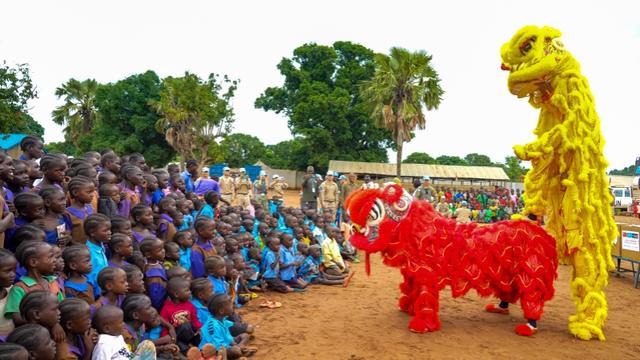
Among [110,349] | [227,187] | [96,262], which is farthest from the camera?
[227,187]

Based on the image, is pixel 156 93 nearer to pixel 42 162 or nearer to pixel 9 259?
pixel 42 162

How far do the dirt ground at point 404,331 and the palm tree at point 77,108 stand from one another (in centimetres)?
3447

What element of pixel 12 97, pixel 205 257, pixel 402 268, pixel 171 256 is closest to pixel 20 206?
pixel 171 256

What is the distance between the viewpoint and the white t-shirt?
3521mm

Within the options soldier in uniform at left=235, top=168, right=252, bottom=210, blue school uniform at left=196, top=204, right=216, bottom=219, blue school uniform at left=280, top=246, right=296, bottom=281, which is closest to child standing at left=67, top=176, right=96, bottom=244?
blue school uniform at left=196, top=204, right=216, bottom=219

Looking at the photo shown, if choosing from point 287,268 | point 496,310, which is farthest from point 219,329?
point 496,310

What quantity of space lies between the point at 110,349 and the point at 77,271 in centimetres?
84

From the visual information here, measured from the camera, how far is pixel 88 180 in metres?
5.06

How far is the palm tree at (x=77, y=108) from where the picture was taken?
3691cm

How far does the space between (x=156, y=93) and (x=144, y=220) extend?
1217 inches

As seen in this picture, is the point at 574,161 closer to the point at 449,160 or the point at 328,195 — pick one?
the point at 328,195

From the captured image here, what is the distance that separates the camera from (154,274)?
493cm

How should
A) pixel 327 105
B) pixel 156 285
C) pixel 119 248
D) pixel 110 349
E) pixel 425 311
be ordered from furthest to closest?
pixel 327 105
pixel 425 311
pixel 156 285
pixel 119 248
pixel 110 349

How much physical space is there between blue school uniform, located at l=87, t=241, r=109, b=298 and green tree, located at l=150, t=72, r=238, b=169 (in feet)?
72.7
